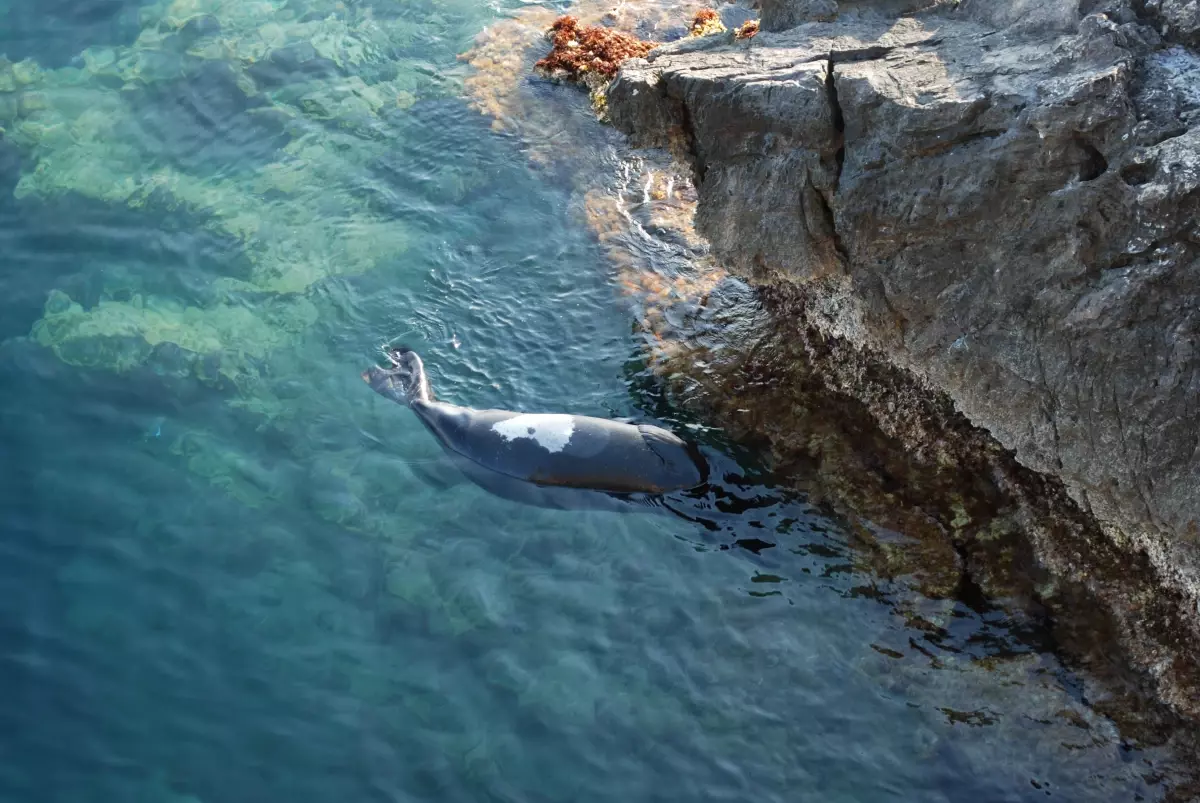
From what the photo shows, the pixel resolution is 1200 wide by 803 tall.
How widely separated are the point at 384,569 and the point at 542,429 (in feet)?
5.72

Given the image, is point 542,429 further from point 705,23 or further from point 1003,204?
point 705,23

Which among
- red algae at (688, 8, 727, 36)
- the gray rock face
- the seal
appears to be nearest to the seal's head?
the seal

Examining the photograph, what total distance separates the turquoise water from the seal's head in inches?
6.8

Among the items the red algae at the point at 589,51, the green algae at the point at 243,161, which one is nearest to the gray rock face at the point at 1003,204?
the green algae at the point at 243,161

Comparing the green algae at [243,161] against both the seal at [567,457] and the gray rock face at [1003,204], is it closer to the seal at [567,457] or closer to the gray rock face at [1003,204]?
the seal at [567,457]

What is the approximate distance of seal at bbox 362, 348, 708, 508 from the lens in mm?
7801

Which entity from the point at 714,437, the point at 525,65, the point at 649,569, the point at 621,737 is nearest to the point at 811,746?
the point at 621,737

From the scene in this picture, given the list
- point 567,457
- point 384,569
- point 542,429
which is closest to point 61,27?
point 542,429

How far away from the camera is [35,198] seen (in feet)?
34.6

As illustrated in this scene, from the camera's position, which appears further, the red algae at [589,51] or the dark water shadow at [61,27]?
the dark water shadow at [61,27]

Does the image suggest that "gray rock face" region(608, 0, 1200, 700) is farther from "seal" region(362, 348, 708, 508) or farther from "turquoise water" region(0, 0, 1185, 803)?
"seal" region(362, 348, 708, 508)

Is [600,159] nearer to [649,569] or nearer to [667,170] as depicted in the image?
[667,170]

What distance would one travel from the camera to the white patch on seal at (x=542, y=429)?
7926 millimetres

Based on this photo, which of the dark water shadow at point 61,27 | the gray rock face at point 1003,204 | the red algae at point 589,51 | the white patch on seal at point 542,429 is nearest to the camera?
Answer: the gray rock face at point 1003,204
